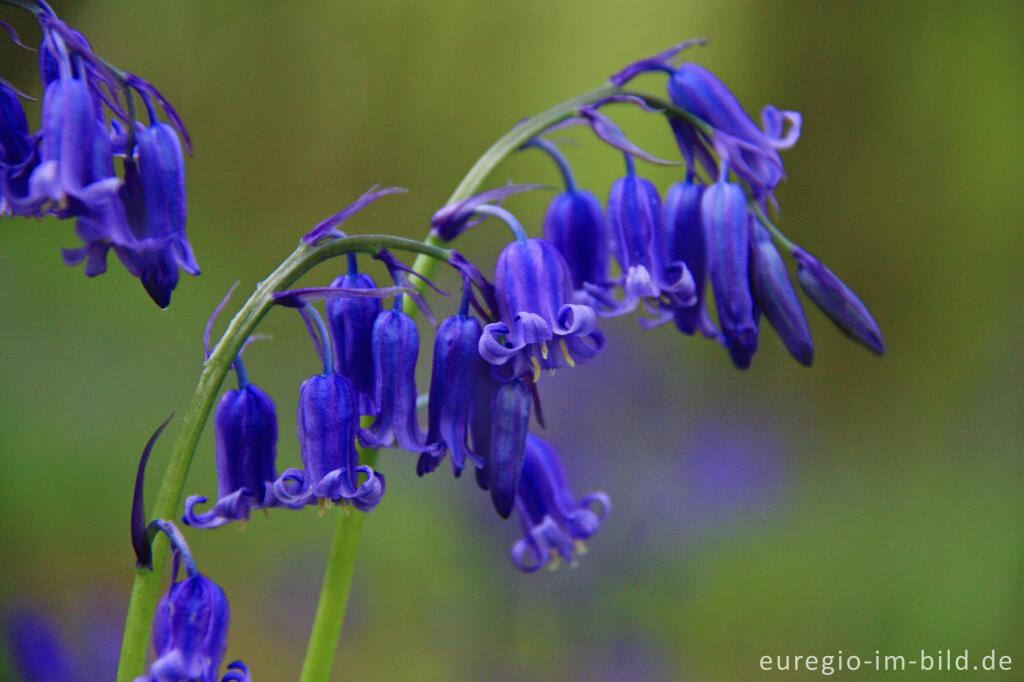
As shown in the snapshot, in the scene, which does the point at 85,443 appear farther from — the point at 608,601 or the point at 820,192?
the point at 820,192

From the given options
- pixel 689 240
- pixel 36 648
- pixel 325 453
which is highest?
pixel 689 240

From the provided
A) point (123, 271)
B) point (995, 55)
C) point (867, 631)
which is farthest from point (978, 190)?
point (123, 271)

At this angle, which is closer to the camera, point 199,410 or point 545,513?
point 199,410

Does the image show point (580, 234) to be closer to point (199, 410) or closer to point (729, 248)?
point (729, 248)

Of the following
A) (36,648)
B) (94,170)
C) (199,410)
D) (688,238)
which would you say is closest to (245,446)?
(199,410)

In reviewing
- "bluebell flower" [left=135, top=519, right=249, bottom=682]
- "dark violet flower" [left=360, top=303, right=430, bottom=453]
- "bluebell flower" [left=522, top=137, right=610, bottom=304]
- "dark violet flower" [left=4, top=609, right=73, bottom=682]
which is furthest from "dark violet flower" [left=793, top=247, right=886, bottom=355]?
"dark violet flower" [left=4, top=609, right=73, bottom=682]

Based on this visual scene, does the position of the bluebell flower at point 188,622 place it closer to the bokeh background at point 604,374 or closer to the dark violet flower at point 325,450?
the dark violet flower at point 325,450
